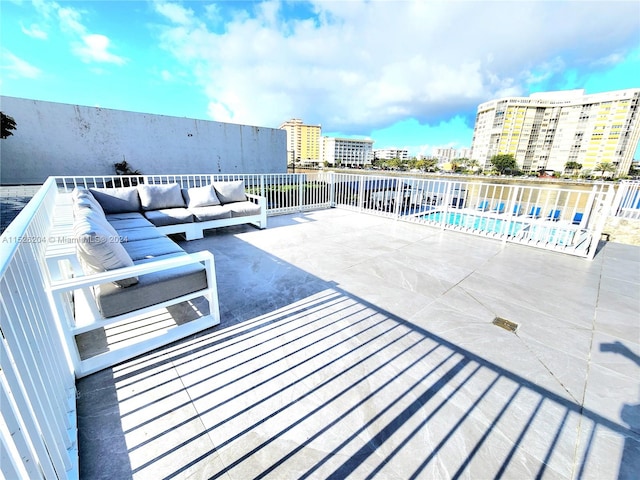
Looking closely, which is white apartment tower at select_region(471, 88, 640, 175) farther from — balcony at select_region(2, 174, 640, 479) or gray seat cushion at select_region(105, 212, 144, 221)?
gray seat cushion at select_region(105, 212, 144, 221)

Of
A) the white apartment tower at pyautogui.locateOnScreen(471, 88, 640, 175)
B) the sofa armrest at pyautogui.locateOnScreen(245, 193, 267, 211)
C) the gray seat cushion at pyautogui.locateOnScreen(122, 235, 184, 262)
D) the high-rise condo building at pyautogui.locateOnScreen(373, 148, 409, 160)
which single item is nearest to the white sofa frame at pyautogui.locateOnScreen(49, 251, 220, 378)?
the gray seat cushion at pyautogui.locateOnScreen(122, 235, 184, 262)

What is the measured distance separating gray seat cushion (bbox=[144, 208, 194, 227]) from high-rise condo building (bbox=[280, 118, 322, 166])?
68.1m

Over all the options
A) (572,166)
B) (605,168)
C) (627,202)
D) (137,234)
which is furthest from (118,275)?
(572,166)

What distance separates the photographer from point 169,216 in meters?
4.17

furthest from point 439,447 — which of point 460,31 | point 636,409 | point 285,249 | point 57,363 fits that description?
point 460,31

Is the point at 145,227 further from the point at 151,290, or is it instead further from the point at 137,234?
the point at 151,290

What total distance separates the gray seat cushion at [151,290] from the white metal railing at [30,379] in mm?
293

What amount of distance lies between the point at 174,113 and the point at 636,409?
13732 mm

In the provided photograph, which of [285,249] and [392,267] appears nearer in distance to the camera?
[392,267]

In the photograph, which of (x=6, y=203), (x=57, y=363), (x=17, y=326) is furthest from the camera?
(x=6, y=203)

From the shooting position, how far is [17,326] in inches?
34.4

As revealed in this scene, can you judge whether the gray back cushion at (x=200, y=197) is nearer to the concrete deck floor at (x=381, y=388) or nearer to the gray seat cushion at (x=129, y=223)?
the gray seat cushion at (x=129, y=223)

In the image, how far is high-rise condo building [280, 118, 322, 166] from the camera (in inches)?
2788

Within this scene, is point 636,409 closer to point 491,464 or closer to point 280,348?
point 491,464
